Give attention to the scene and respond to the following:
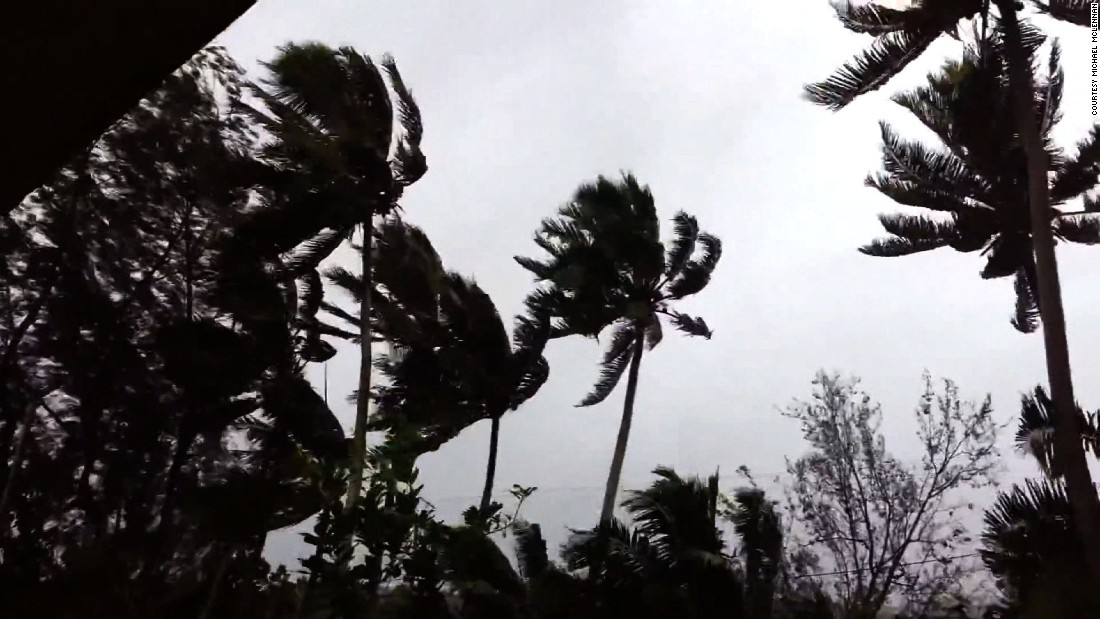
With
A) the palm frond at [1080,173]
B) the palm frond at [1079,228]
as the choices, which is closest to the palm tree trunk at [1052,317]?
the palm frond at [1080,173]

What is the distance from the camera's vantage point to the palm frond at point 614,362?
40.4ft

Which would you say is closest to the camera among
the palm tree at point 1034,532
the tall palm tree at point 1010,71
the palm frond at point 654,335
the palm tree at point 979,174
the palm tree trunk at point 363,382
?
the palm tree at point 1034,532

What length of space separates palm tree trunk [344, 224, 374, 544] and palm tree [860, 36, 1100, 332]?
571 cm

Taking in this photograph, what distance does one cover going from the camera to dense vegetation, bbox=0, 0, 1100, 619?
6.42 m

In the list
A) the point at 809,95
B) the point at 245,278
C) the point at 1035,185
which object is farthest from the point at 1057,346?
the point at 245,278

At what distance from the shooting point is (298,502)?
6.13m

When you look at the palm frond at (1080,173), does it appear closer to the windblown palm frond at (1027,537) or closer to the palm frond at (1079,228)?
the palm frond at (1079,228)

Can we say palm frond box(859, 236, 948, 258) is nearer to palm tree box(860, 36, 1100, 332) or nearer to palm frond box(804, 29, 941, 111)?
palm tree box(860, 36, 1100, 332)

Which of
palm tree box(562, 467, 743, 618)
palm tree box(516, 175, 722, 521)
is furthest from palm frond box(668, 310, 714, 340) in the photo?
palm tree box(562, 467, 743, 618)

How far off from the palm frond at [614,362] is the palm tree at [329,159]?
14.1 ft

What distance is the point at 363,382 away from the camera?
28.9 feet

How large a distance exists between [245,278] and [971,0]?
749 cm

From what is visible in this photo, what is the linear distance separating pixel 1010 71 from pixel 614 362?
6.71 meters

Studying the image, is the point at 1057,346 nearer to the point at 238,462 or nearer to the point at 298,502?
the point at 298,502
